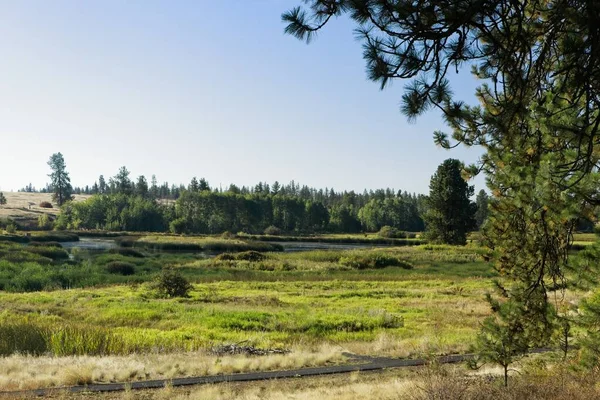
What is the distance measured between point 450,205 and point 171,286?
175 ft

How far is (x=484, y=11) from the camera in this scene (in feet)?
21.3

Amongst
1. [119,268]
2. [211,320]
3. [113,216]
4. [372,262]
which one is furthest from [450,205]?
[113,216]

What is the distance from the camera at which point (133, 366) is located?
13422 mm

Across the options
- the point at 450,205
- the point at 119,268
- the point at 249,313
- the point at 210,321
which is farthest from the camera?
the point at 450,205

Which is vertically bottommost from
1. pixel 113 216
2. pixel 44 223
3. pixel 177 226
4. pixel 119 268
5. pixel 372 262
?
pixel 372 262

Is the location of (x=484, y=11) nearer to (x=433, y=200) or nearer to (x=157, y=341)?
(x=157, y=341)

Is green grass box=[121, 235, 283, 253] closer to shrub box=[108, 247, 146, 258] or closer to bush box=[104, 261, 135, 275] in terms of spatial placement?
shrub box=[108, 247, 146, 258]

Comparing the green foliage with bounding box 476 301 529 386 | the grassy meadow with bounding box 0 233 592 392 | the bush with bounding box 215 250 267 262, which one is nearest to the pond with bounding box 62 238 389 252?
the bush with bounding box 215 250 267 262

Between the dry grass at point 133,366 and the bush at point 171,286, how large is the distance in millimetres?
16680

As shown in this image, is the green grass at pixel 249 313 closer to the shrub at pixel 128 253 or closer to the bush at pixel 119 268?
the bush at pixel 119 268

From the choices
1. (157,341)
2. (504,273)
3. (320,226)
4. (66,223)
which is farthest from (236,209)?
(504,273)

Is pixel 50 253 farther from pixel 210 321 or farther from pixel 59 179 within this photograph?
pixel 59 179

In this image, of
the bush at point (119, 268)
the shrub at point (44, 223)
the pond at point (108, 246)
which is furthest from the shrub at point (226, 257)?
the shrub at point (44, 223)

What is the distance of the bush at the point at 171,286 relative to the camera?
32.3 meters
